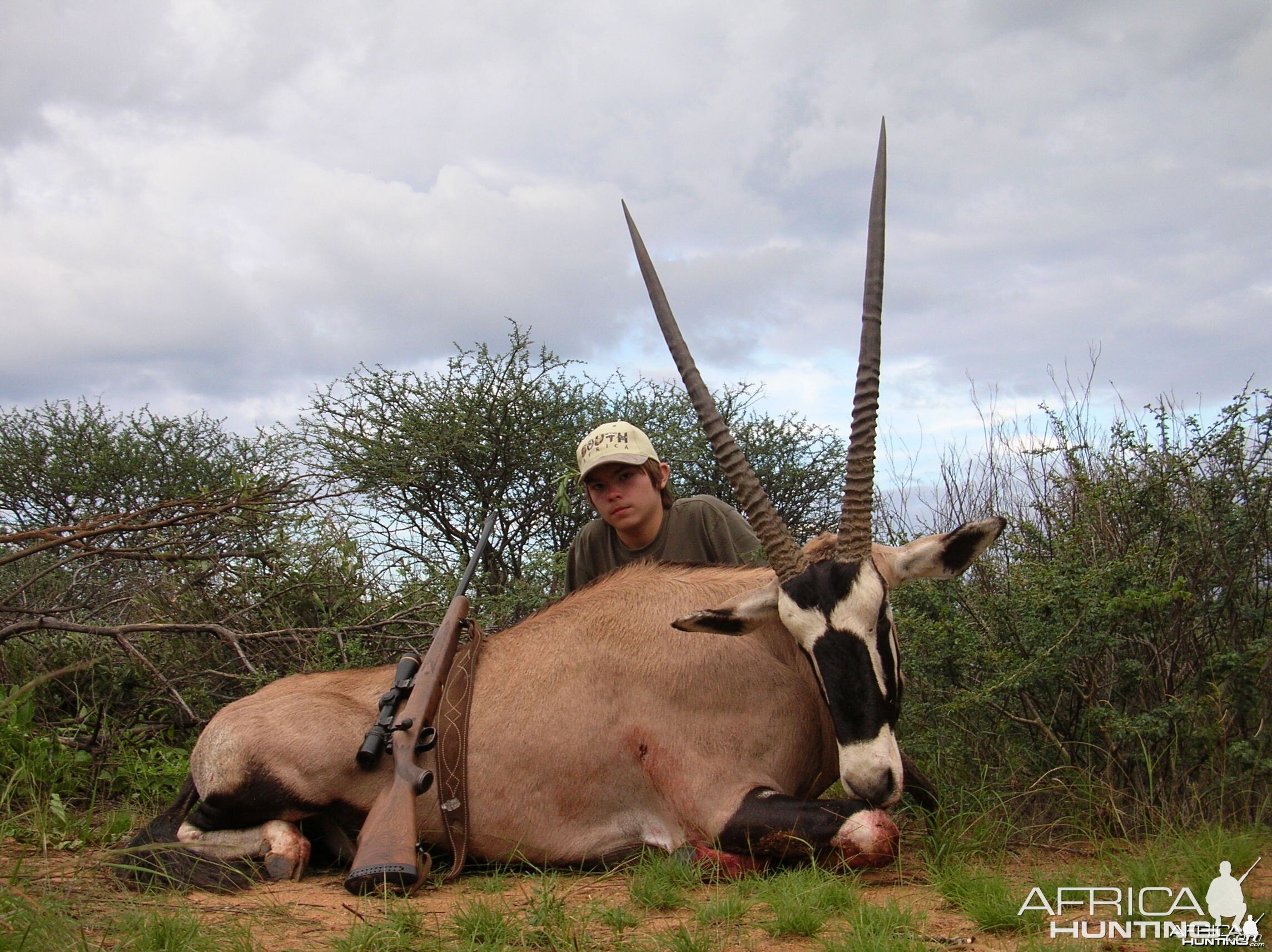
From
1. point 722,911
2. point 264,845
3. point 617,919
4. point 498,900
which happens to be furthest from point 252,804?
point 722,911

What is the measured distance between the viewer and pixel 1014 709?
461 cm

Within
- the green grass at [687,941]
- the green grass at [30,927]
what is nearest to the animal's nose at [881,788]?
the green grass at [687,941]

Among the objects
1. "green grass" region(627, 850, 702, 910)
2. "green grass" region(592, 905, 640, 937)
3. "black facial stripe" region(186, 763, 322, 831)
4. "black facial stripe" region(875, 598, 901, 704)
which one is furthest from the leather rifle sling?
"black facial stripe" region(875, 598, 901, 704)

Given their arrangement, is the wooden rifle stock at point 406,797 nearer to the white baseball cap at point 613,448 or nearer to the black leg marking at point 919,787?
the white baseball cap at point 613,448

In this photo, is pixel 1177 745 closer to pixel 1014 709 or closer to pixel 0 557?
pixel 1014 709

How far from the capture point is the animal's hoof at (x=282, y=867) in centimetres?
398

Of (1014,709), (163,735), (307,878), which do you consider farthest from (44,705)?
(1014,709)

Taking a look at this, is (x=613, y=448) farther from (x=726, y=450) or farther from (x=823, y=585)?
(x=823, y=585)

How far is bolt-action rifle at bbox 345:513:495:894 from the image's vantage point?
11.8 ft

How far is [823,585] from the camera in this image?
3604 mm

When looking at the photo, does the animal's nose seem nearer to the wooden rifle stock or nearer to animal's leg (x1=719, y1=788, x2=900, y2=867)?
animal's leg (x1=719, y1=788, x2=900, y2=867)

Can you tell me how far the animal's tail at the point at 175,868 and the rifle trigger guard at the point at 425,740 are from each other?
0.75 meters

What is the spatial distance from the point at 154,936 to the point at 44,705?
374 centimetres
